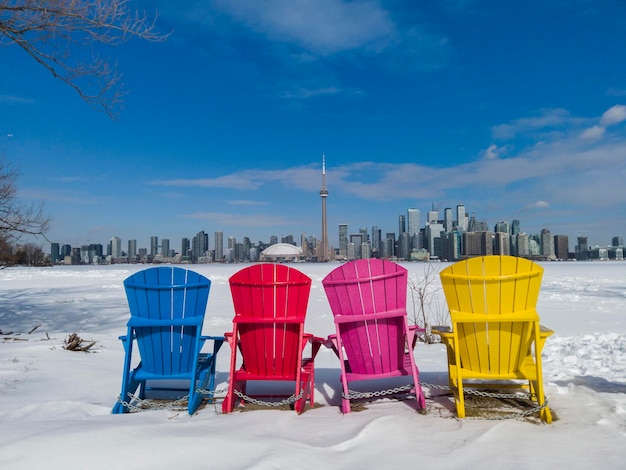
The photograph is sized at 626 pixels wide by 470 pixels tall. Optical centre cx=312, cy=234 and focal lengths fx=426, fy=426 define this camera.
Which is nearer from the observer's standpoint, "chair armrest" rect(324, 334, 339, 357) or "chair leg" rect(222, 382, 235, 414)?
"chair leg" rect(222, 382, 235, 414)

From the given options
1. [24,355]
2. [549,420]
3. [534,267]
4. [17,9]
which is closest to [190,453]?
[549,420]

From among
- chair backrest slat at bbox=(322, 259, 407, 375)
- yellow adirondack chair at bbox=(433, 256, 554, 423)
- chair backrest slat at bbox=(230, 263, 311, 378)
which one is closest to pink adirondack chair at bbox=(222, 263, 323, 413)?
chair backrest slat at bbox=(230, 263, 311, 378)

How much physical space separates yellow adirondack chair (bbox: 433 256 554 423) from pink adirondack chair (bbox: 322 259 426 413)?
1.21ft

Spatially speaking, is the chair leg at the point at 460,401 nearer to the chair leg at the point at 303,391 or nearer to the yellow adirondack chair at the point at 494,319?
the yellow adirondack chair at the point at 494,319

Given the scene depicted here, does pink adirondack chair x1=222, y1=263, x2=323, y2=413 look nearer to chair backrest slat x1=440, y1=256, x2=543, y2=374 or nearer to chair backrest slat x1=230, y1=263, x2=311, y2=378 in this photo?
chair backrest slat x1=230, y1=263, x2=311, y2=378

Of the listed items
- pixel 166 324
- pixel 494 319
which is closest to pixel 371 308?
pixel 494 319

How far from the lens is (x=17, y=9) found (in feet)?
18.4

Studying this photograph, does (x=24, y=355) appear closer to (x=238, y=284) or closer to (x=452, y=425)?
(x=238, y=284)

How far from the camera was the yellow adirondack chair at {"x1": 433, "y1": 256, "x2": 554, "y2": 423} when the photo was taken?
3.28 m

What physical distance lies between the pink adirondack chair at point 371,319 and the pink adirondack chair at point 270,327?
302 millimetres

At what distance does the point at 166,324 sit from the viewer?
3.56m

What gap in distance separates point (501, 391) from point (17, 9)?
7.33 metres

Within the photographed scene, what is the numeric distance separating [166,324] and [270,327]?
0.87 m

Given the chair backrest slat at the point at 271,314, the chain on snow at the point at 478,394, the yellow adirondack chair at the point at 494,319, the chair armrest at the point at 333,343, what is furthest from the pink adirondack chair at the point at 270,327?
the yellow adirondack chair at the point at 494,319
